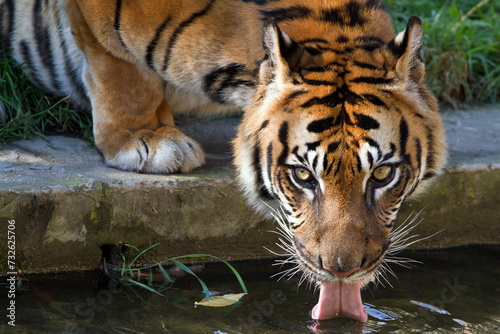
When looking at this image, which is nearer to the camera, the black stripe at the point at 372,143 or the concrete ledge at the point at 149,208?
the black stripe at the point at 372,143

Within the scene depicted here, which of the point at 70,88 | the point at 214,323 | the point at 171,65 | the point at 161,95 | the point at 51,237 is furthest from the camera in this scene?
the point at 70,88

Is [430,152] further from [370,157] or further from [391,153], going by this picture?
[370,157]

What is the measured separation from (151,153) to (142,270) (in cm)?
50

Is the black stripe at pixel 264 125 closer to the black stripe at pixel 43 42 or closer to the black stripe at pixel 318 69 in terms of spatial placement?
the black stripe at pixel 318 69

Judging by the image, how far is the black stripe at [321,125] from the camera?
2512mm

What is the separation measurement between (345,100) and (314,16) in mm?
487

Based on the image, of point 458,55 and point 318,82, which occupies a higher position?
point 458,55

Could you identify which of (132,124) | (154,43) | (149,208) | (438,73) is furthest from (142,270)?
(438,73)

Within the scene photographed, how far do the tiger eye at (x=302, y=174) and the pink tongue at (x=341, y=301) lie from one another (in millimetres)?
391

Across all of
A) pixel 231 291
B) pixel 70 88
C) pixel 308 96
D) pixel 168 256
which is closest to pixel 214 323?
pixel 231 291

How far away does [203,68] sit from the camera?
10.4ft

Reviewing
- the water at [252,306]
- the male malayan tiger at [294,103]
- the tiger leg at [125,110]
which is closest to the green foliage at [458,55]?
the water at [252,306]

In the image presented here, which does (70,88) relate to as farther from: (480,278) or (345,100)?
(480,278)

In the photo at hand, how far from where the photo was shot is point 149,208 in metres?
3.14
